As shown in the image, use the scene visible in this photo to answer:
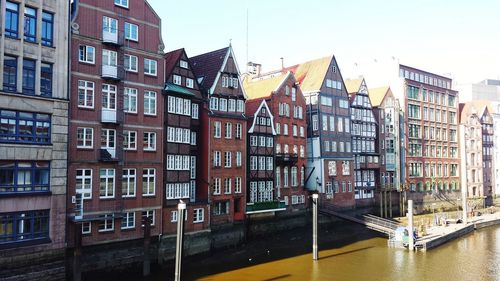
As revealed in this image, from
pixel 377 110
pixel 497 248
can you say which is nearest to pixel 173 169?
pixel 497 248

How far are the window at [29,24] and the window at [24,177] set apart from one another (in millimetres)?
8110

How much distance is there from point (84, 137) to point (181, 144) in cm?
931

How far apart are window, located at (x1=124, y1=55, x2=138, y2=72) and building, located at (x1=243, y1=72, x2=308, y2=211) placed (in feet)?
58.6

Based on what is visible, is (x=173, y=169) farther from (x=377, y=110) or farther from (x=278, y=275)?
(x=377, y=110)

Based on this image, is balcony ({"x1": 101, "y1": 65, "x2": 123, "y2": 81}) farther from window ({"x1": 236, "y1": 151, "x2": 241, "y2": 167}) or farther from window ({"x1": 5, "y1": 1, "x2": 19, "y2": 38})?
window ({"x1": 236, "y1": 151, "x2": 241, "y2": 167})

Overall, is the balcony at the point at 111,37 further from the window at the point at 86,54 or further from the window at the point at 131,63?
the window at the point at 131,63

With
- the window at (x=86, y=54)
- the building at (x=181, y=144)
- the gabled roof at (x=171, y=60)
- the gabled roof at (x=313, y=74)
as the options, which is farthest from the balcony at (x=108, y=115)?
the gabled roof at (x=313, y=74)

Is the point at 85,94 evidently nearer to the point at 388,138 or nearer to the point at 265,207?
the point at 265,207

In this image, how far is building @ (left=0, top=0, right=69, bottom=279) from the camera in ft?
87.1

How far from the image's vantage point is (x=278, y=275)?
33.2m


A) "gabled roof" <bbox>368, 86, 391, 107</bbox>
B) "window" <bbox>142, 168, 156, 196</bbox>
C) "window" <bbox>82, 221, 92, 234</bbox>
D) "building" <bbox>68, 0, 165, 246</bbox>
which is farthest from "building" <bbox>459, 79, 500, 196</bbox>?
"window" <bbox>82, 221, 92, 234</bbox>

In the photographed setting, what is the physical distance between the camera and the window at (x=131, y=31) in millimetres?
34188

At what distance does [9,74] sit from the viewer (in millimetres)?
26969

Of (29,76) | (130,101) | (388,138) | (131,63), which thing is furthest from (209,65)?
(388,138)
